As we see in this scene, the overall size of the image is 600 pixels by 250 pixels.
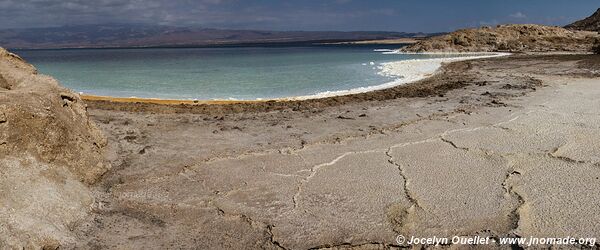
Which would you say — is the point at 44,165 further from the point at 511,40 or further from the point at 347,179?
the point at 511,40

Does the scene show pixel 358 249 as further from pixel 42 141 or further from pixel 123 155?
pixel 123 155

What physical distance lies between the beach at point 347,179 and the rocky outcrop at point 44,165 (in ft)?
0.72

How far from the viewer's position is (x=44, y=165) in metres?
4.48

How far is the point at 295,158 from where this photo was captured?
19.4 ft

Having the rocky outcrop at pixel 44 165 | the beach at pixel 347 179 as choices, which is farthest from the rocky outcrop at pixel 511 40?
the rocky outcrop at pixel 44 165

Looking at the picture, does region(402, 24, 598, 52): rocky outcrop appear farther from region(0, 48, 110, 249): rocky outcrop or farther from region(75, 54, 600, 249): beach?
region(0, 48, 110, 249): rocky outcrop

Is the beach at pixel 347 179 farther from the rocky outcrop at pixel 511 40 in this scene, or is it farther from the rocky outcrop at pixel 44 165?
the rocky outcrop at pixel 511 40

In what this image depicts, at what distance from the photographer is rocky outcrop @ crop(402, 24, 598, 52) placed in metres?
43.7

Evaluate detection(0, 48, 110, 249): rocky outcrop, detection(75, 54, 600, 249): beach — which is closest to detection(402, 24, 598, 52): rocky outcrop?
detection(75, 54, 600, 249): beach

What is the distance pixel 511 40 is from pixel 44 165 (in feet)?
164

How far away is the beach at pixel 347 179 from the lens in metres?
3.92

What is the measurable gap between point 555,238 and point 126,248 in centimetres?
334

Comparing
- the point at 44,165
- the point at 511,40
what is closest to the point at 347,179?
the point at 44,165

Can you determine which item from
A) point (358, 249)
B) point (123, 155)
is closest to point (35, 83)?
point (123, 155)
